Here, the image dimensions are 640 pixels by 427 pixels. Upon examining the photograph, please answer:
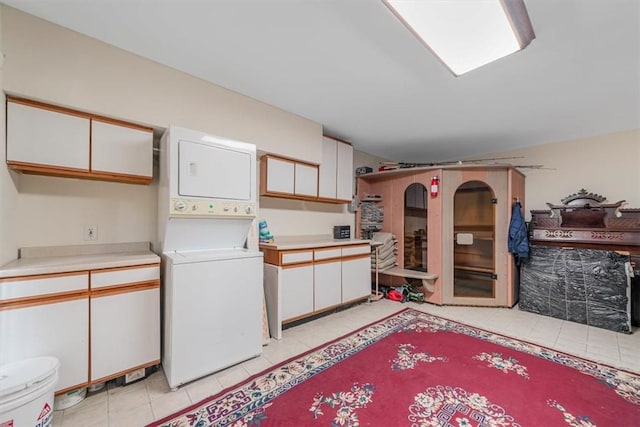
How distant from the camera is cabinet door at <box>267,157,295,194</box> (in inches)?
120

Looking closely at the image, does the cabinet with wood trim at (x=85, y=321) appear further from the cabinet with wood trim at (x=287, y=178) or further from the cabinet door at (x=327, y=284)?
the cabinet door at (x=327, y=284)

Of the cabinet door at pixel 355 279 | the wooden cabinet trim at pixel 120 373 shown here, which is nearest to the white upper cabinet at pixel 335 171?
the cabinet door at pixel 355 279

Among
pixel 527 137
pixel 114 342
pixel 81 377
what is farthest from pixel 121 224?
pixel 527 137

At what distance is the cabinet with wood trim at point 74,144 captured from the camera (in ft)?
5.64

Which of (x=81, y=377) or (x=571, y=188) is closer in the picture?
(x=81, y=377)

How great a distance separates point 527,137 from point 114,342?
212 inches

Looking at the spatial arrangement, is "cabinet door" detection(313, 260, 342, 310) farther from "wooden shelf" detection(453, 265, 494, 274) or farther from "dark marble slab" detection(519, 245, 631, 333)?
"dark marble slab" detection(519, 245, 631, 333)

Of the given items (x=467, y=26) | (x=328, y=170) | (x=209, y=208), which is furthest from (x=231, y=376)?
(x=467, y=26)

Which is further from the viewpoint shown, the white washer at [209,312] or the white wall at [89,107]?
the white washer at [209,312]

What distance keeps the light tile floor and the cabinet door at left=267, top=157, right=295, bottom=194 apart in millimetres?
1627

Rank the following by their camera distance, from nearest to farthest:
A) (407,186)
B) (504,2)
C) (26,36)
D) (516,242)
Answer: (504,2)
(26,36)
(516,242)
(407,186)

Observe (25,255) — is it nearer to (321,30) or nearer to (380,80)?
(321,30)

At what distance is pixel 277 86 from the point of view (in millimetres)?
2535

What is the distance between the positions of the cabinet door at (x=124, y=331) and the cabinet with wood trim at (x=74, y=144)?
943 mm
